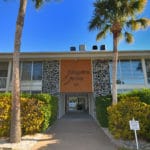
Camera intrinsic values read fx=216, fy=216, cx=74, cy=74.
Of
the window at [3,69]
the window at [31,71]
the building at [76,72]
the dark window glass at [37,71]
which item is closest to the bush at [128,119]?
the building at [76,72]

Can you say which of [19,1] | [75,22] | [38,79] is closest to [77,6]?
[75,22]

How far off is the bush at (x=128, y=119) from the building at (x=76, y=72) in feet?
26.6

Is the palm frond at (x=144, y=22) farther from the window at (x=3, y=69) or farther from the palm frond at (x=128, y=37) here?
the window at (x=3, y=69)

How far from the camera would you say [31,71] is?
19578 millimetres

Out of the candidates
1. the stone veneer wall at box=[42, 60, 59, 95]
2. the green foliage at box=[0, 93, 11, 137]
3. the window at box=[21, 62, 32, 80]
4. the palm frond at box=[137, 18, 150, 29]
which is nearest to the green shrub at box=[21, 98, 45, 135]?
the green foliage at box=[0, 93, 11, 137]

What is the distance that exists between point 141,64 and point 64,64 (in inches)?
271

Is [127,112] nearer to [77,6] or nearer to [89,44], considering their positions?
[77,6]

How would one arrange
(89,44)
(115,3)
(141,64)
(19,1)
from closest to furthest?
(19,1), (115,3), (141,64), (89,44)

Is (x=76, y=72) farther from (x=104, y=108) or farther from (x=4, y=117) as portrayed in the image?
(x=4, y=117)

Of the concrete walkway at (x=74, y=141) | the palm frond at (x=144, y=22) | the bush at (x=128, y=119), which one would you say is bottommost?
the concrete walkway at (x=74, y=141)

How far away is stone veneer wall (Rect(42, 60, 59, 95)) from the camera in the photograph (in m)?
19.2

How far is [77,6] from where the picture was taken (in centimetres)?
1460

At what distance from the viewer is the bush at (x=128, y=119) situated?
33.3 ft

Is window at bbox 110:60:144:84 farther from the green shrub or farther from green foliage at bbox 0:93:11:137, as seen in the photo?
green foliage at bbox 0:93:11:137
